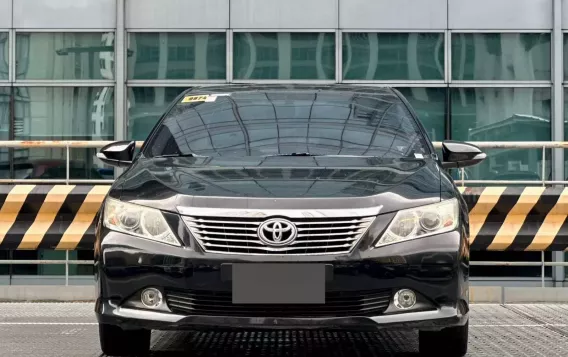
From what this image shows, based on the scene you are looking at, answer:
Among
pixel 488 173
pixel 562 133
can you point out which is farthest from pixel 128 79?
pixel 562 133

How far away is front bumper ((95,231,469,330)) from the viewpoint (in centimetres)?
516

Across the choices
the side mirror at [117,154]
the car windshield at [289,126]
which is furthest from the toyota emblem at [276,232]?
the side mirror at [117,154]

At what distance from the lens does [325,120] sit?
6.73 m

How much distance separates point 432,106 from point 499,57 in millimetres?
1251

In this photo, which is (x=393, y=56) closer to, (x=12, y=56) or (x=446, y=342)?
(x=12, y=56)

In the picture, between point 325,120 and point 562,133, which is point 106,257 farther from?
point 562,133

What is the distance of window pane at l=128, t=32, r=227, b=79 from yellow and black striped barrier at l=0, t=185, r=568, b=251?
6.61 m

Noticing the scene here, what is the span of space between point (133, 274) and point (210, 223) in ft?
1.54

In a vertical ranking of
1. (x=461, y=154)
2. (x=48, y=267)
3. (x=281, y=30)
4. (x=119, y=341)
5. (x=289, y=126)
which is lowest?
(x=48, y=267)

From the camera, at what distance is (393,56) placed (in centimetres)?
1606

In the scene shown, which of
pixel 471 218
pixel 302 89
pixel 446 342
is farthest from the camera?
pixel 471 218
